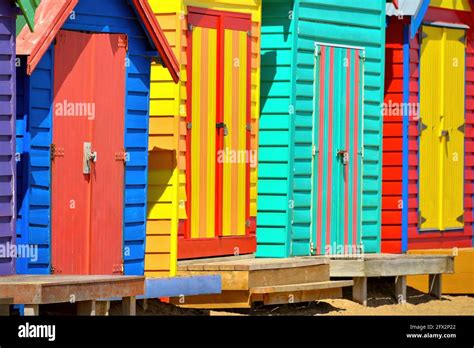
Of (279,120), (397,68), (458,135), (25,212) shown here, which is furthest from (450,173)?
(25,212)

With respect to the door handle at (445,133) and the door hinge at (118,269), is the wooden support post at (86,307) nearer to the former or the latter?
the door hinge at (118,269)

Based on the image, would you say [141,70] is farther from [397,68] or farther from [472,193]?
[472,193]

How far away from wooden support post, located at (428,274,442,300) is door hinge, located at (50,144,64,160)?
6.67 m

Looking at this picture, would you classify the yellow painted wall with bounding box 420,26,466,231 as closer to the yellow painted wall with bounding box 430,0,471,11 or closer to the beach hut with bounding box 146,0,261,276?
the yellow painted wall with bounding box 430,0,471,11

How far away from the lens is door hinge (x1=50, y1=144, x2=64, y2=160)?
1309cm

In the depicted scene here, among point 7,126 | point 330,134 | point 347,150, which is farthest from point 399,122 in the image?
point 7,126

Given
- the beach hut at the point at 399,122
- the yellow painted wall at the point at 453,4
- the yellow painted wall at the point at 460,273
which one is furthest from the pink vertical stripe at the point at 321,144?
the yellow painted wall at the point at 453,4

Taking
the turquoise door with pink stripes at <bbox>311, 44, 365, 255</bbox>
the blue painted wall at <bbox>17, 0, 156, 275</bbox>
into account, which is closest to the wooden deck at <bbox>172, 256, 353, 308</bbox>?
the turquoise door with pink stripes at <bbox>311, 44, 365, 255</bbox>

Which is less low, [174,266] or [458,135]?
[458,135]

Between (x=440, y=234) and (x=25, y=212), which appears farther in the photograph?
(x=440, y=234)

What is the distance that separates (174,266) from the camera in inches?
585
